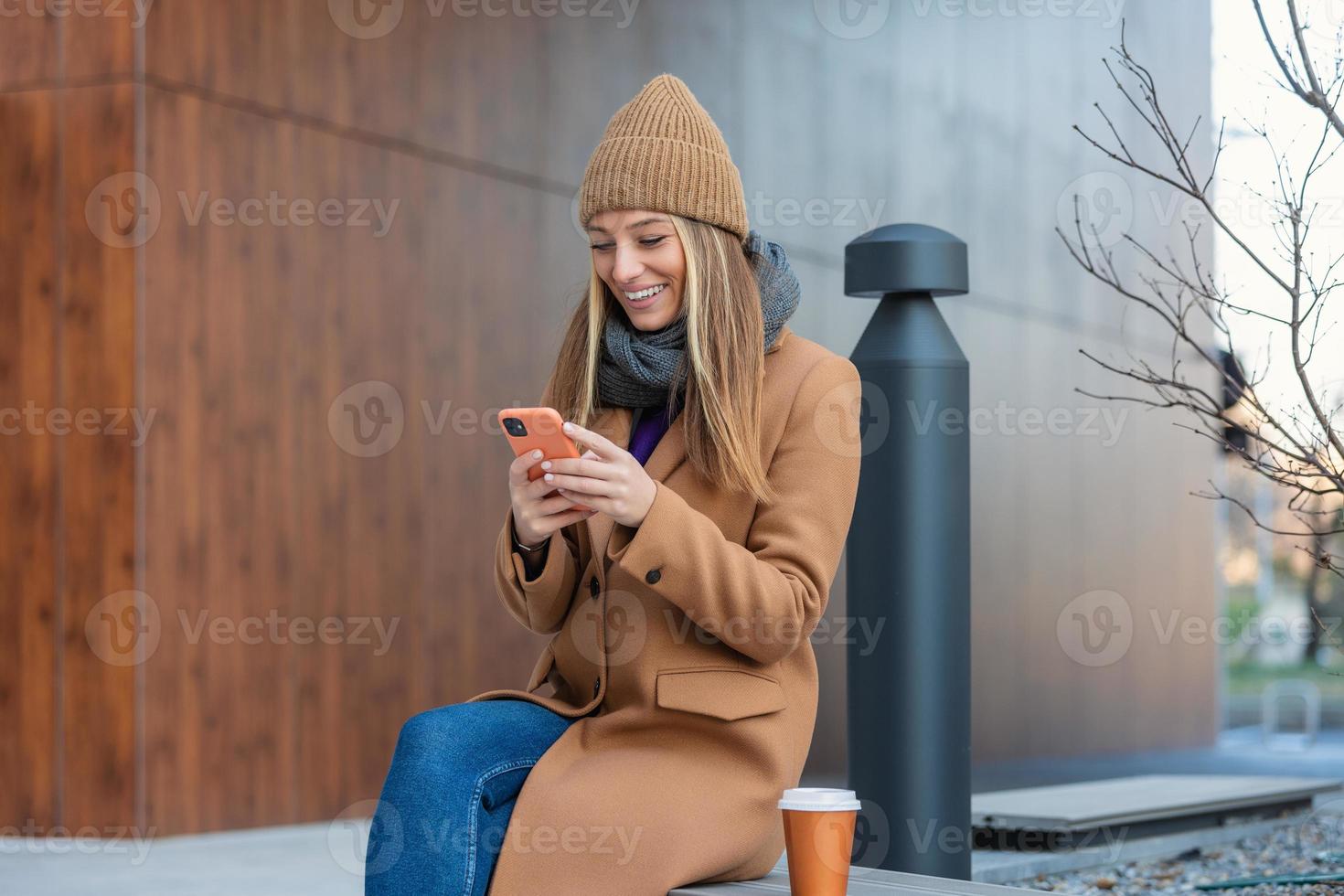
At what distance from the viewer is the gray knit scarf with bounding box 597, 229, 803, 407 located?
254 cm

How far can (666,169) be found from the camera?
2570 mm

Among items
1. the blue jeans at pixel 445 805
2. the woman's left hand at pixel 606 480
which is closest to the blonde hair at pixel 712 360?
the woman's left hand at pixel 606 480

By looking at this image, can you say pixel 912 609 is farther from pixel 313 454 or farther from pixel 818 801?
pixel 313 454

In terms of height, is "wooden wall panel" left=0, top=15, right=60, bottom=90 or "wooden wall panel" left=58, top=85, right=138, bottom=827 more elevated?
"wooden wall panel" left=0, top=15, right=60, bottom=90

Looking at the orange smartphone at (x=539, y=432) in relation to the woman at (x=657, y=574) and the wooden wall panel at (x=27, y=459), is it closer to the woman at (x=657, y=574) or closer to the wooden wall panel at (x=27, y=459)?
the woman at (x=657, y=574)

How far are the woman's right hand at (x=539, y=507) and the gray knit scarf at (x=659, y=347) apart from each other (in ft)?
0.85

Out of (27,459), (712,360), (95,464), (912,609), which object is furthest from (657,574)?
(27,459)

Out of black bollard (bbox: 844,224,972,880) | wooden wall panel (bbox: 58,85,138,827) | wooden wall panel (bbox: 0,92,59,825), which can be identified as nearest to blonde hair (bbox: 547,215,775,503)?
black bollard (bbox: 844,224,972,880)

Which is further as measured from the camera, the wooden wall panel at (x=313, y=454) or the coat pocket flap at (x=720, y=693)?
the wooden wall panel at (x=313, y=454)

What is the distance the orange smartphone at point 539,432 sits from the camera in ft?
7.26

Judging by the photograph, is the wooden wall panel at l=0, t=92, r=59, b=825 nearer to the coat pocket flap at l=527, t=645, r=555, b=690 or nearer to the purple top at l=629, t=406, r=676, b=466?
the coat pocket flap at l=527, t=645, r=555, b=690

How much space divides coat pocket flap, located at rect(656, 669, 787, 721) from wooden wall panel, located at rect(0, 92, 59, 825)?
12.7ft

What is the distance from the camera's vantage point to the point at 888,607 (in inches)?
139

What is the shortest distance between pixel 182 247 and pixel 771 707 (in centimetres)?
397
